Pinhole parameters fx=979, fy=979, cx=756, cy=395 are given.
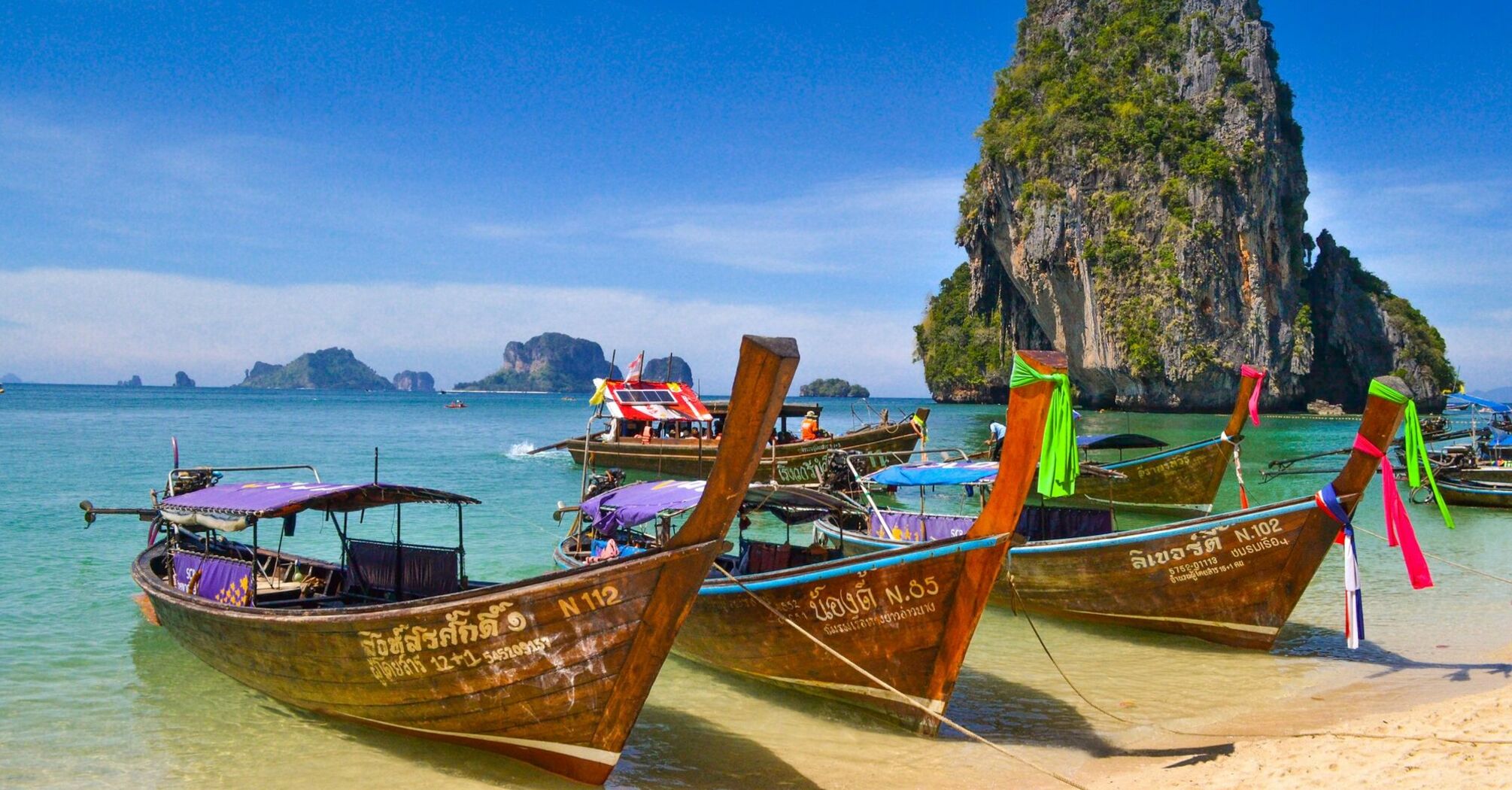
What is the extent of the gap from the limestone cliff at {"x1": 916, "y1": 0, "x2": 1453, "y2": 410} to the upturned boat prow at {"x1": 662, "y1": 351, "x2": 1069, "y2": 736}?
179 feet

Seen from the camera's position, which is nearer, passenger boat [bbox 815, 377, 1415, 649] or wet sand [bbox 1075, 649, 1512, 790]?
wet sand [bbox 1075, 649, 1512, 790]

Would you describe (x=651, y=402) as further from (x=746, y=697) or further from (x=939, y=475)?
(x=746, y=697)

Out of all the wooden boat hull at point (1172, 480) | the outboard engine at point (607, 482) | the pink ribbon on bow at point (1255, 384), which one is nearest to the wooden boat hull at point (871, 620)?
the outboard engine at point (607, 482)

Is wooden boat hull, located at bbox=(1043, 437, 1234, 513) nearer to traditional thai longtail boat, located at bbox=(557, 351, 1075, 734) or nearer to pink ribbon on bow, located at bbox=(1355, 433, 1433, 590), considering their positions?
pink ribbon on bow, located at bbox=(1355, 433, 1433, 590)

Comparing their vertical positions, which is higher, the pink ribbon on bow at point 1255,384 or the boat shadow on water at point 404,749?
the pink ribbon on bow at point 1255,384

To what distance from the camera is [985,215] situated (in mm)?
64562

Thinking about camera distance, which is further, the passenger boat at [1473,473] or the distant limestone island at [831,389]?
the distant limestone island at [831,389]

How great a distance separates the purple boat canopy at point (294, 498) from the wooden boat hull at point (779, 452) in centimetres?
1332

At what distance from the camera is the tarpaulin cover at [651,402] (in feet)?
94.0

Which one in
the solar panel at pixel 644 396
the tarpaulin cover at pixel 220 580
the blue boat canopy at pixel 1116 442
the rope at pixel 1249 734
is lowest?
the rope at pixel 1249 734

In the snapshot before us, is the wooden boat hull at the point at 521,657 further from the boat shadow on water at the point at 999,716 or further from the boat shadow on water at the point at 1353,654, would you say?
the boat shadow on water at the point at 1353,654

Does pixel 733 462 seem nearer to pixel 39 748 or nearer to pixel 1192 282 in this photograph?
pixel 39 748

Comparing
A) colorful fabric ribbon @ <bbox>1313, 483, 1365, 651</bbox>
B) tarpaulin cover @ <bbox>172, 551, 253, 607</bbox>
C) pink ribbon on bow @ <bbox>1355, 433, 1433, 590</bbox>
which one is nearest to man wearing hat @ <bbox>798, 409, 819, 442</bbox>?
colorful fabric ribbon @ <bbox>1313, 483, 1365, 651</bbox>

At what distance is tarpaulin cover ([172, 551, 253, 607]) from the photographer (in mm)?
8781
